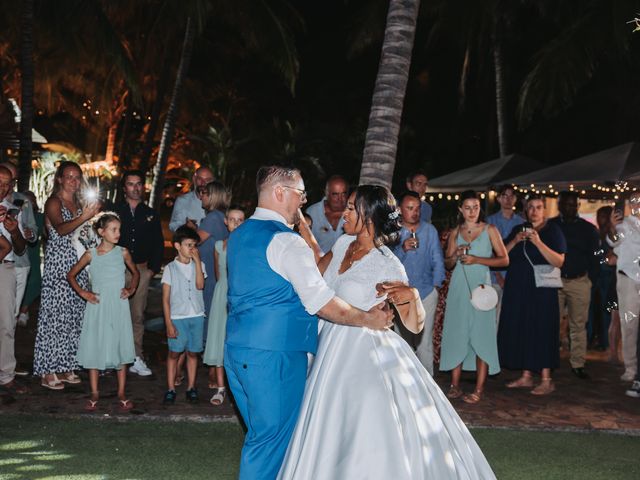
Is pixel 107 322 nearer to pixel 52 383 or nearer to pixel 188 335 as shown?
pixel 188 335

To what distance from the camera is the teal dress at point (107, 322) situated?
22.9 ft

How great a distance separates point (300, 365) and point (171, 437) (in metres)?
2.50

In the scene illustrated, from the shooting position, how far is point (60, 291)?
775 centimetres

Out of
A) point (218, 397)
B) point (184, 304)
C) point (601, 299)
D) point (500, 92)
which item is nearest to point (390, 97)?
point (184, 304)

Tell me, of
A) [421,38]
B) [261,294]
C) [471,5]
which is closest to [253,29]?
[471,5]

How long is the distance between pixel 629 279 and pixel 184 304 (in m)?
4.91

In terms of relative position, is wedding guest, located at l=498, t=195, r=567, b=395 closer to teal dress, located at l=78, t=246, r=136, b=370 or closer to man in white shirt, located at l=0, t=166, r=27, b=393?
teal dress, located at l=78, t=246, r=136, b=370

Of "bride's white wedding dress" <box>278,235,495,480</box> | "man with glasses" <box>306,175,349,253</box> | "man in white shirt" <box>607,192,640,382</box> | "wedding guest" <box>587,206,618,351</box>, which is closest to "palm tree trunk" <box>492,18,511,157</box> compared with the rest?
"wedding guest" <box>587,206,618,351</box>

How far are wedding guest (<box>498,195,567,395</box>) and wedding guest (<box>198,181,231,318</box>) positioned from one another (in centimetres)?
304

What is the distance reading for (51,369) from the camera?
7656 mm

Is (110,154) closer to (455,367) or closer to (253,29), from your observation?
(253,29)

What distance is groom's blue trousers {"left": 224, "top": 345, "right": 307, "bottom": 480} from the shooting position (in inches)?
157

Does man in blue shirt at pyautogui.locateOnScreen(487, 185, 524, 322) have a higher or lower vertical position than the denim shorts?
higher

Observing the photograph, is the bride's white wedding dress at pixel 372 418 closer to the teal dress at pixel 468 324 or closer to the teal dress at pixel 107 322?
the teal dress at pixel 107 322
